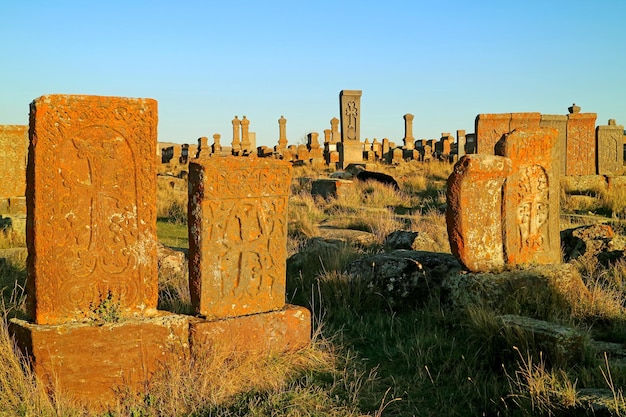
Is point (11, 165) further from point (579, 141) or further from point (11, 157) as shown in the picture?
point (579, 141)

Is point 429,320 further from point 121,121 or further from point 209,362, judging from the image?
point 121,121

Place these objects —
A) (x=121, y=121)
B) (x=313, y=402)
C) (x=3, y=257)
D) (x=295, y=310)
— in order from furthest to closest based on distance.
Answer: (x=3, y=257) < (x=295, y=310) < (x=121, y=121) < (x=313, y=402)

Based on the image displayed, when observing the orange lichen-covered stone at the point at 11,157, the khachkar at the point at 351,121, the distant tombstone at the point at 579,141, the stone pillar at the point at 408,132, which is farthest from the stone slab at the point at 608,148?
the stone pillar at the point at 408,132

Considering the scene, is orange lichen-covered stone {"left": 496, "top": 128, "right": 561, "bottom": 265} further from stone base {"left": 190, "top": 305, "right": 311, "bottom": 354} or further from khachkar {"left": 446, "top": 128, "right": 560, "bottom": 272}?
stone base {"left": 190, "top": 305, "right": 311, "bottom": 354}

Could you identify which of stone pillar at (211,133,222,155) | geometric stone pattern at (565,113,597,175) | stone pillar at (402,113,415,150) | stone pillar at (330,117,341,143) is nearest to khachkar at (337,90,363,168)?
stone pillar at (330,117,341,143)

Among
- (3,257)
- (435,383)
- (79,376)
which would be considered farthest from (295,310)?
(3,257)

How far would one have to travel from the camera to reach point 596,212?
11773 millimetres

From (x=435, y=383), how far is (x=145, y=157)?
2.37 metres

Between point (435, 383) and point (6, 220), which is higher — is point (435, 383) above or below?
below

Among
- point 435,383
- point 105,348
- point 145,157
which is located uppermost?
point 145,157

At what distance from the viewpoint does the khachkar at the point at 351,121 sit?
919 inches

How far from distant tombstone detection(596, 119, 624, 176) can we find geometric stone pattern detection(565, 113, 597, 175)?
417mm

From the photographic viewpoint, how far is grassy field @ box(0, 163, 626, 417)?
136 inches

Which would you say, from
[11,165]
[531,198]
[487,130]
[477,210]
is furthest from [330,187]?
[477,210]
